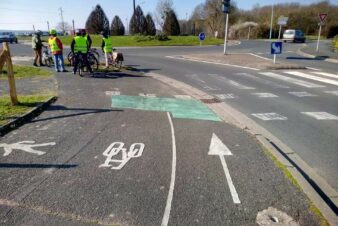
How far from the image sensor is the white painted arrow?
4492 millimetres

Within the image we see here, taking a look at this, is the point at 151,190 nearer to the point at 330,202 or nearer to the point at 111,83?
the point at 330,202

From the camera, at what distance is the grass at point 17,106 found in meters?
7.45

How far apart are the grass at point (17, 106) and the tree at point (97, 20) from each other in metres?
45.3

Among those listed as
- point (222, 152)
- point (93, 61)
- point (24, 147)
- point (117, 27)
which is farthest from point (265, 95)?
point (117, 27)

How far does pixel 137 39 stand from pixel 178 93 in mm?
32124

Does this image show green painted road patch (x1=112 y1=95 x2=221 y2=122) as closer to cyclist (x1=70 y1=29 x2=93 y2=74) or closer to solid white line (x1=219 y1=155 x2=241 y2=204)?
solid white line (x1=219 y1=155 x2=241 y2=204)

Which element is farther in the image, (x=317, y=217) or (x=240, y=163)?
(x=240, y=163)

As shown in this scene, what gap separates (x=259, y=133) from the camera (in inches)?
278

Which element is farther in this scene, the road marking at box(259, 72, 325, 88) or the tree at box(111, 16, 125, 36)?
the tree at box(111, 16, 125, 36)

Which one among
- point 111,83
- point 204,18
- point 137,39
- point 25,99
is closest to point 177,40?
point 137,39

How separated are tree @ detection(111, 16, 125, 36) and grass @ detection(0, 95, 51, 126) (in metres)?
48.0

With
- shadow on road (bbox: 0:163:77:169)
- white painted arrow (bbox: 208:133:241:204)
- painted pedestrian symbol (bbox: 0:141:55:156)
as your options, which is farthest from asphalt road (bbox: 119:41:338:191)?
painted pedestrian symbol (bbox: 0:141:55:156)

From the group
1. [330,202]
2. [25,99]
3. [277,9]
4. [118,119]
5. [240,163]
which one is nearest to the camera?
[330,202]

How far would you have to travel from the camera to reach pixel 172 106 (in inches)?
375
